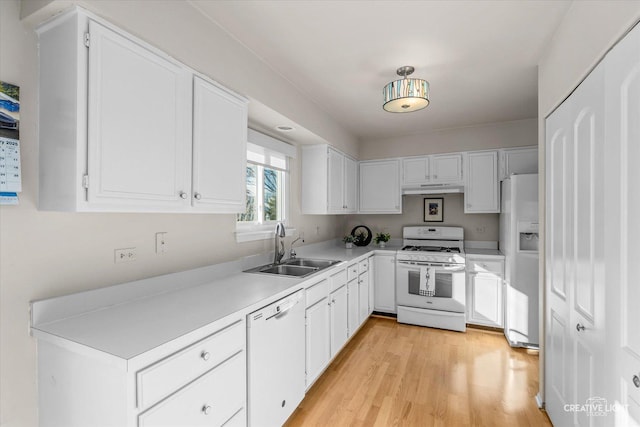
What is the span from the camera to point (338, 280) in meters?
2.76

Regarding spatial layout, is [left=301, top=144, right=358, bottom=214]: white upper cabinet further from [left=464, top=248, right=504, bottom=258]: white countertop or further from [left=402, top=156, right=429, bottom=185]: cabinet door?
[left=464, top=248, right=504, bottom=258]: white countertop

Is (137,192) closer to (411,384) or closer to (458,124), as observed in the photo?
(411,384)

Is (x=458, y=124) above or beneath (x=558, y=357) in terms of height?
above

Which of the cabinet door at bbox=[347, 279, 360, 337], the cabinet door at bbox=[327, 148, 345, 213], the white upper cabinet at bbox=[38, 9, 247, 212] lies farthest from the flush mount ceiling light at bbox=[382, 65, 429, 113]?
the cabinet door at bbox=[347, 279, 360, 337]

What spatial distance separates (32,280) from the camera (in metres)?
1.23

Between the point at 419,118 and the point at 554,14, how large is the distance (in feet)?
6.16

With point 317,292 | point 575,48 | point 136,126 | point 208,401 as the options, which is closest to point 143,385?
point 208,401

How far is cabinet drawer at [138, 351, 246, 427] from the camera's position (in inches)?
42.2

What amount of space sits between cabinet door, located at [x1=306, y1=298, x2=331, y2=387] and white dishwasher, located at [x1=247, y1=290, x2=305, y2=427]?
0.10 m

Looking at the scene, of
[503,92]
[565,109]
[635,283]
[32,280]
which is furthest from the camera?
[503,92]

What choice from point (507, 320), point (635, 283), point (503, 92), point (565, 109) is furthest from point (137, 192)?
point (507, 320)

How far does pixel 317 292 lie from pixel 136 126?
165 cm

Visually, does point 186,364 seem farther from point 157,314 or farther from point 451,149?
point 451,149

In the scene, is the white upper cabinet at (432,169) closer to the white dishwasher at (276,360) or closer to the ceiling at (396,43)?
the ceiling at (396,43)
